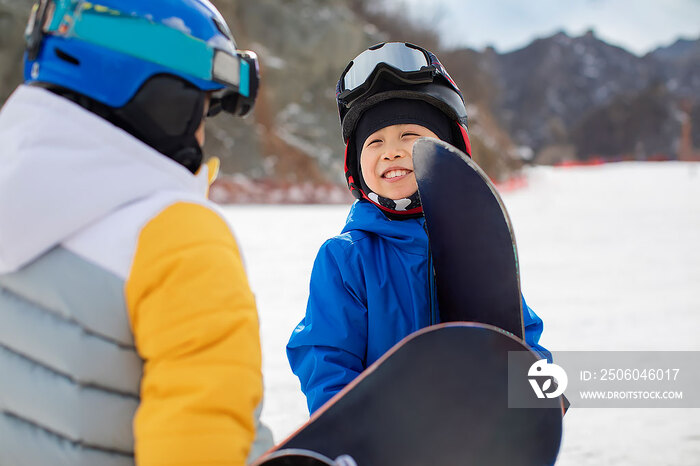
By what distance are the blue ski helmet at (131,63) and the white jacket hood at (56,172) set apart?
0.06m

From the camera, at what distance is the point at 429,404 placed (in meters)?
1.06

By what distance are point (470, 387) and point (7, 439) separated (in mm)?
789

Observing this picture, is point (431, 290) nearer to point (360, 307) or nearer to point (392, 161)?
point (360, 307)

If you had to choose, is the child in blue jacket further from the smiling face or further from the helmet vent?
the helmet vent

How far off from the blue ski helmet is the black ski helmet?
91cm

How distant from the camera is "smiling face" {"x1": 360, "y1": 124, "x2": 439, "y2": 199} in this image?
1682 millimetres

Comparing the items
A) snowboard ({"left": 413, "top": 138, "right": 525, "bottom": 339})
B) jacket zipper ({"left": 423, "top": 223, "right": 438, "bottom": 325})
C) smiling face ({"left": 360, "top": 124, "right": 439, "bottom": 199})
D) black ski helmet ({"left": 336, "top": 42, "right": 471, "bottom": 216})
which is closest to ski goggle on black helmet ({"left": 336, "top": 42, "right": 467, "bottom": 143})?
black ski helmet ({"left": 336, "top": 42, "right": 471, "bottom": 216})

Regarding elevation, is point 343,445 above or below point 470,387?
below

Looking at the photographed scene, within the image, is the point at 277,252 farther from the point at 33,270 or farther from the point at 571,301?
the point at 33,270

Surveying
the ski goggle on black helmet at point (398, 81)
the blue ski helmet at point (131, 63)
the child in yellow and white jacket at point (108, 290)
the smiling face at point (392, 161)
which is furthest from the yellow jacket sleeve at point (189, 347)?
the ski goggle on black helmet at point (398, 81)

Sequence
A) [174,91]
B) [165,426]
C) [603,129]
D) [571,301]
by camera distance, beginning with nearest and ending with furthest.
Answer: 1. [165,426]
2. [174,91]
3. [571,301]
4. [603,129]

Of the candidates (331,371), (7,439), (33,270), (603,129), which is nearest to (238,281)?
(33,270)

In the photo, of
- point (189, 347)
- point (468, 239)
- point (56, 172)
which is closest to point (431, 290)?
point (468, 239)

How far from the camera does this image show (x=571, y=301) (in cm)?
443
